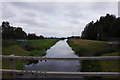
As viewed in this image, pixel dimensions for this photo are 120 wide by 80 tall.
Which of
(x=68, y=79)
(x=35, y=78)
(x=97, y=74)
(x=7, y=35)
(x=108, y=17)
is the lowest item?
(x=68, y=79)

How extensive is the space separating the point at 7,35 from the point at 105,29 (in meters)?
37.4

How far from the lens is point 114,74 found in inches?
127

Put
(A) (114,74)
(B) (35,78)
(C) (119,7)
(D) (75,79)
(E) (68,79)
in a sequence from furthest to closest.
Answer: (C) (119,7)
(E) (68,79)
(D) (75,79)
(B) (35,78)
(A) (114,74)

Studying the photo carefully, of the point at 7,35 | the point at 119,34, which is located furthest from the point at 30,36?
the point at 119,34

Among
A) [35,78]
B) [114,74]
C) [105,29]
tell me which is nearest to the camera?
[114,74]

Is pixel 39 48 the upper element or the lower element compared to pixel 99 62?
upper

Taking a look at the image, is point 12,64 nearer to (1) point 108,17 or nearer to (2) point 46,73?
(2) point 46,73

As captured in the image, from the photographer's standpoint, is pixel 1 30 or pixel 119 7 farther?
pixel 1 30

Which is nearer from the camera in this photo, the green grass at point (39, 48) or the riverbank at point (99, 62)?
the riverbank at point (99, 62)

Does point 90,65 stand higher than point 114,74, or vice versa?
point 114,74

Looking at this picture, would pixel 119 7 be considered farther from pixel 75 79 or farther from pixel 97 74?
pixel 97 74

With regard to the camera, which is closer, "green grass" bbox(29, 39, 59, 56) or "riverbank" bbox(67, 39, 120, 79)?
"riverbank" bbox(67, 39, 120, 79)

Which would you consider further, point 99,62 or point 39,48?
point 39,48

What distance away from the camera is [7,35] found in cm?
3931
